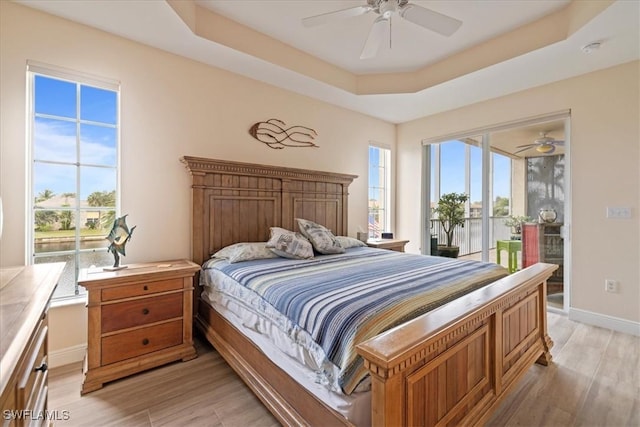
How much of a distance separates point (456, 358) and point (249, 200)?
2.42 m

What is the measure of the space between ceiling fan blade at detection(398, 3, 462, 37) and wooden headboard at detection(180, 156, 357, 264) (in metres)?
1.90

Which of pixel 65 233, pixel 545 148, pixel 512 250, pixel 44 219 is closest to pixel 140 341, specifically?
pixel 65 233

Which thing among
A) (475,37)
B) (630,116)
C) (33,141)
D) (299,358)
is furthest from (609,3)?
(33,141)

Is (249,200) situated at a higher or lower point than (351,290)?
higher

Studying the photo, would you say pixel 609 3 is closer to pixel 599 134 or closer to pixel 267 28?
pixel 599 134

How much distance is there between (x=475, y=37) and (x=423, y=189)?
2.25 m

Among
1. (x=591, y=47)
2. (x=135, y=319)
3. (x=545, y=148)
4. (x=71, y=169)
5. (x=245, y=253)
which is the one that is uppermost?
(x=591, y=47)

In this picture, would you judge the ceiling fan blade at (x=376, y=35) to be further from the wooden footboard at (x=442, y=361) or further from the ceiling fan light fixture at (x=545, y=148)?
the ceiling fan light fixture at (x=545, y=148)

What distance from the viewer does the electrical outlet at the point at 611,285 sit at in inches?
116

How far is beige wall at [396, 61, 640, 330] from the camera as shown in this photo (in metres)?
2.86

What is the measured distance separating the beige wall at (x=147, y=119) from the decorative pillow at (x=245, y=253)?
47 cm

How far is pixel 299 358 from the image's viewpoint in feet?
4.83

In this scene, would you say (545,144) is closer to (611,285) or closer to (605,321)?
(611,285)

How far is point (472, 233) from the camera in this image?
436cm
